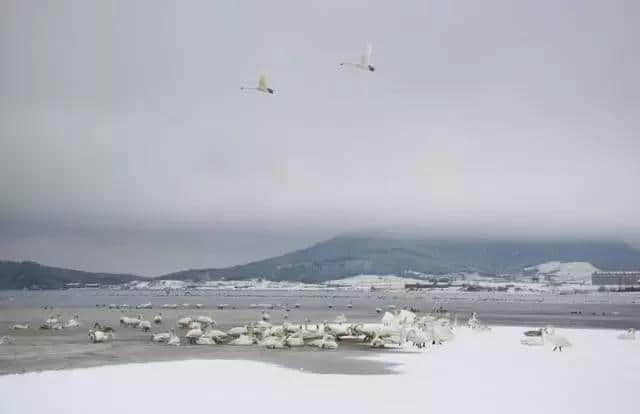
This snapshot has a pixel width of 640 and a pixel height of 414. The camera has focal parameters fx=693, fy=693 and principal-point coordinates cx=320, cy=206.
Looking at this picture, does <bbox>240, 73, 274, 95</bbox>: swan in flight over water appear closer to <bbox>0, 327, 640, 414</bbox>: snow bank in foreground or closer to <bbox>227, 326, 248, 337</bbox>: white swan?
<bbox>0, 327, 640, 414</bbox>: snow bank in foreground

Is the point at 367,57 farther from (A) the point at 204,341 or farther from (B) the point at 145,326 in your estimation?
(B) the point at 145,326

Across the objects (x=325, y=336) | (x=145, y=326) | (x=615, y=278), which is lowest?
(x=145, y=326)

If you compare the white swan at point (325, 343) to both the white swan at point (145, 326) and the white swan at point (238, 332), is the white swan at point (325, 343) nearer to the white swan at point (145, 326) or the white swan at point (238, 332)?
the white swan at point (238, 332)

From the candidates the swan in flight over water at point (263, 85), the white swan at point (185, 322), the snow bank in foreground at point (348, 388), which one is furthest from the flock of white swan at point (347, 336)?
the swan in flight over water at point (263, 85)

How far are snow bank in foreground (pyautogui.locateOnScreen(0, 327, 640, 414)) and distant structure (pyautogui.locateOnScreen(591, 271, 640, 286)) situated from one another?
78cm

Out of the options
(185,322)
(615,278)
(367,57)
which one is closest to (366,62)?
(367,57)

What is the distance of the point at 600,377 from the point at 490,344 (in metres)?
3.62

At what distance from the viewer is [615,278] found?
790 centimetres

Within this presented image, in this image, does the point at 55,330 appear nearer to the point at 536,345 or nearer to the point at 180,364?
the point at 180,364

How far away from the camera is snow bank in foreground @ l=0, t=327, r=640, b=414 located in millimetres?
5074

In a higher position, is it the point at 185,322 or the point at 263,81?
the point at 263,81

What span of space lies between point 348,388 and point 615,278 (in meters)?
3.84

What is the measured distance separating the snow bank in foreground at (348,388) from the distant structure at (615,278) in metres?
0.78

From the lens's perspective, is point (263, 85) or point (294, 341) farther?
point (294, 341)
